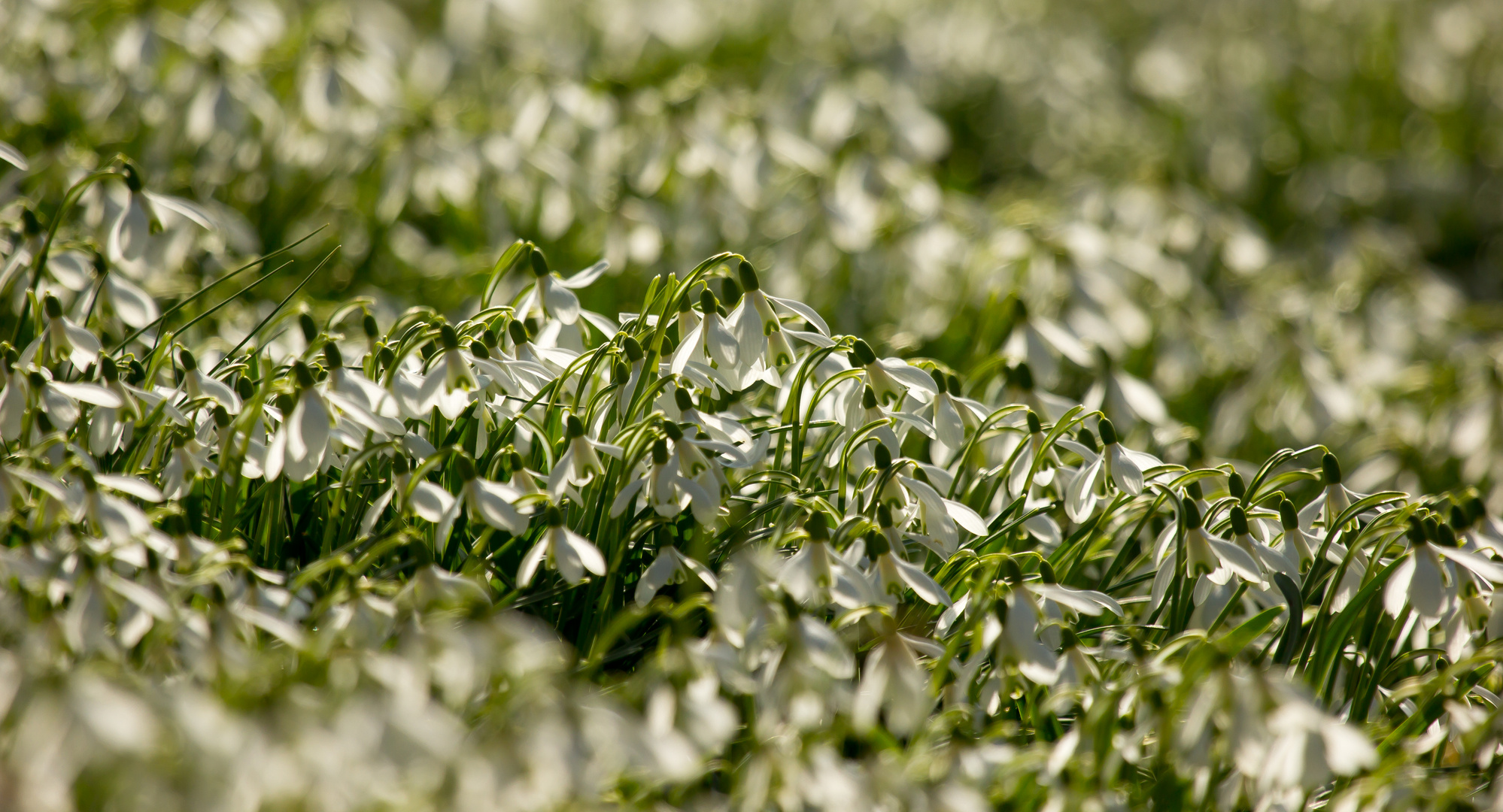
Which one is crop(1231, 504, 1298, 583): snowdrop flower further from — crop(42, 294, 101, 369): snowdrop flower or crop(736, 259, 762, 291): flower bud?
crop(42, 294, 101, 369): snowdrop flower

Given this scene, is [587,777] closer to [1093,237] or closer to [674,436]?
[674,436]

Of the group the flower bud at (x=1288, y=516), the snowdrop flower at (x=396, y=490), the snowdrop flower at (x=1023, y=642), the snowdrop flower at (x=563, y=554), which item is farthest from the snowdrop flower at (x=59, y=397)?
the flower bud at (x=1288, y=516)

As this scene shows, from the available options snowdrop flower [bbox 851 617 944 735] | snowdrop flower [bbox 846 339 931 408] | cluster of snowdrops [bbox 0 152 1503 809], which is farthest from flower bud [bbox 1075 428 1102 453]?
snowdrop flower [bbox 851 617 944 735]

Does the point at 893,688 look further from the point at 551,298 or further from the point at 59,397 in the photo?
the point at 59,397

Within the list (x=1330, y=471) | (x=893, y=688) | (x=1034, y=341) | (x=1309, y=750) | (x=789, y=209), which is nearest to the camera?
(x=1309, y=750)

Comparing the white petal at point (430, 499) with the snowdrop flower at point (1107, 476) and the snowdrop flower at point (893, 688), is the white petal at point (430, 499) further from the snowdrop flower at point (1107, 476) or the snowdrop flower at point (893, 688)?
the snowdrop flower at point (1107, 476)

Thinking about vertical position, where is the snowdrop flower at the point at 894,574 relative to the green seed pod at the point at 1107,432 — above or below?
below

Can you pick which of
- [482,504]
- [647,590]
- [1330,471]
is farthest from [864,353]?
[1330,471]
